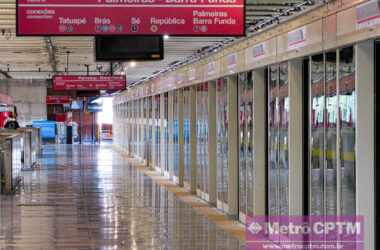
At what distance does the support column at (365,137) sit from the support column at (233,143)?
607cm

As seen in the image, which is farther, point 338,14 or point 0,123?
point 0,123

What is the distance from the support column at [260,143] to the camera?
11445mm

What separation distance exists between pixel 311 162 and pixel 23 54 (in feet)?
37.4

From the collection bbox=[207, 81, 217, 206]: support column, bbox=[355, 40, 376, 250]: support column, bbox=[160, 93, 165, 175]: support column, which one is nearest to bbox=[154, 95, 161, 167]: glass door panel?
bbox=[160, 93, 165, 175]: support column

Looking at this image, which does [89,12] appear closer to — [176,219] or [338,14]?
[338,14]

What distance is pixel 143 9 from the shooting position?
25.4 feet

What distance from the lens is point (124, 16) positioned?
25.4 feet

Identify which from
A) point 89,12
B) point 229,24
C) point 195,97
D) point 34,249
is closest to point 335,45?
point 229,24

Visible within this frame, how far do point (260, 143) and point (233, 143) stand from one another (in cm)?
206

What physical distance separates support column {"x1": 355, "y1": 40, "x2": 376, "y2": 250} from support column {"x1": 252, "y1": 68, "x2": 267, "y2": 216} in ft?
13.4

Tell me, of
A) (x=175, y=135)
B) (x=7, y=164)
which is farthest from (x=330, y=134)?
(x=175, y=135)

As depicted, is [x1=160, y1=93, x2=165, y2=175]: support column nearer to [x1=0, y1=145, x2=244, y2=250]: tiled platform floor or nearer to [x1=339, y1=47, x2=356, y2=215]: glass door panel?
[x1=0, y1=145, x2=244, y2=250]: tiled platform floor

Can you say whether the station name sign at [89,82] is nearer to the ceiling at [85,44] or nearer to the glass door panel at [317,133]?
the ceiling at [85,44]

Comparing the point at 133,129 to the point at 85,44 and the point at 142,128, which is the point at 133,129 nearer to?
the point at 142,128
